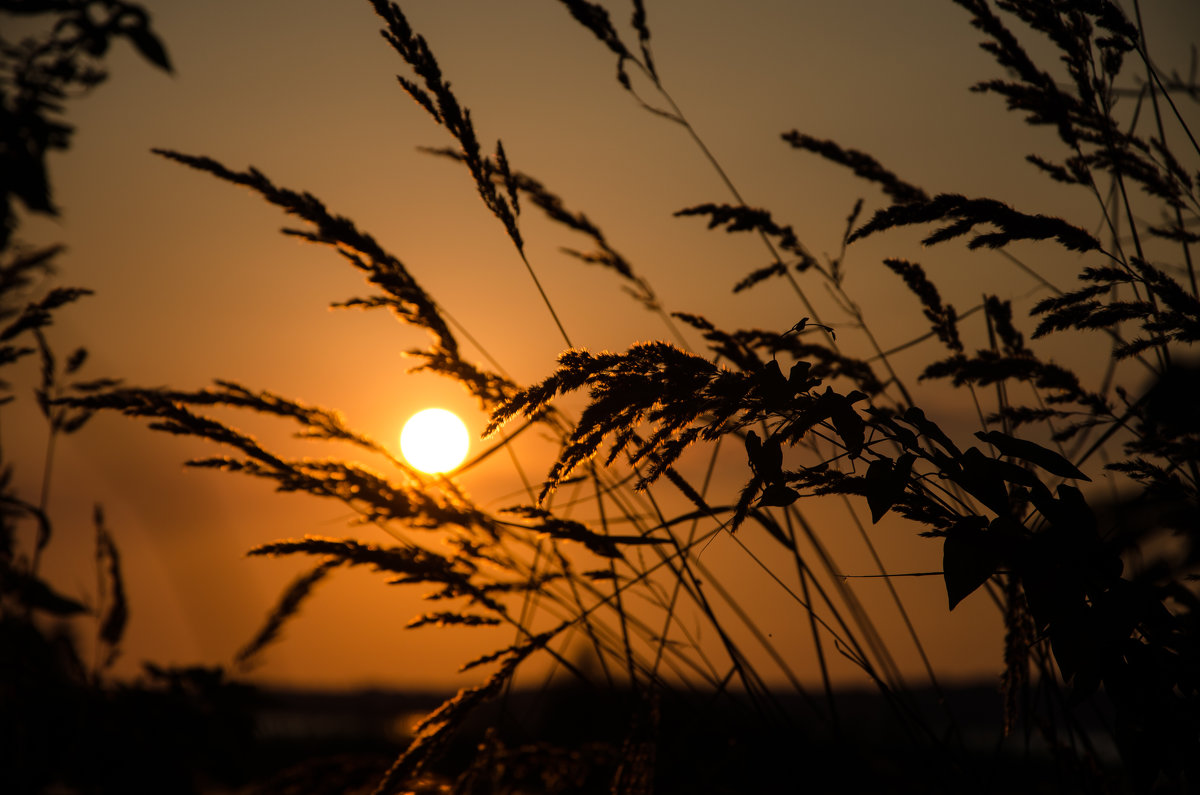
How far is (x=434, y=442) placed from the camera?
6.86ft

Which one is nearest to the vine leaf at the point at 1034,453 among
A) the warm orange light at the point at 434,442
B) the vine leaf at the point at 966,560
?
the vine leaf at the point at 966,560

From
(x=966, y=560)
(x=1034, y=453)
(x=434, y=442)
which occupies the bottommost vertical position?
(x=966, y=560)

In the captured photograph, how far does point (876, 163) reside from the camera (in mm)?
2033

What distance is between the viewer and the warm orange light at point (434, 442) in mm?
1702

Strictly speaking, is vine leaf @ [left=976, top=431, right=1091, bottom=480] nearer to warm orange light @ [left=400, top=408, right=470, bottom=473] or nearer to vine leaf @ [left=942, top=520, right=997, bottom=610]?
vine leaf @ [left=942, top=520, right=997, bottom=610]

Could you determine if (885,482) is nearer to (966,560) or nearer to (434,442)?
(966,560)

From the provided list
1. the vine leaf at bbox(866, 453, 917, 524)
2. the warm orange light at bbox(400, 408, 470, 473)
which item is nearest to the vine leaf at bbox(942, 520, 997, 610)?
the vine leaf at bbox(866, 453, 917, 524)

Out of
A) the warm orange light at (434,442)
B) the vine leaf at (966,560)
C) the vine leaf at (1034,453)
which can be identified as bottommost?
the vine leaf at (966,560)

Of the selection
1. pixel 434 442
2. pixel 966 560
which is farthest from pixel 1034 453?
pixel 434 442

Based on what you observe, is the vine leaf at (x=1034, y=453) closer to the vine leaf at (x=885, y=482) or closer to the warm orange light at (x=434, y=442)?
the vine leaf at (x=885, y=482)

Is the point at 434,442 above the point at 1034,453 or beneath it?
above

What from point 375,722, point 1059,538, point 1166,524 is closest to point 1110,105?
point 1166,524

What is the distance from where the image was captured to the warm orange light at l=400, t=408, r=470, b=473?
170cm

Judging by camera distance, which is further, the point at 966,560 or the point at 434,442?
the point at 434,442
